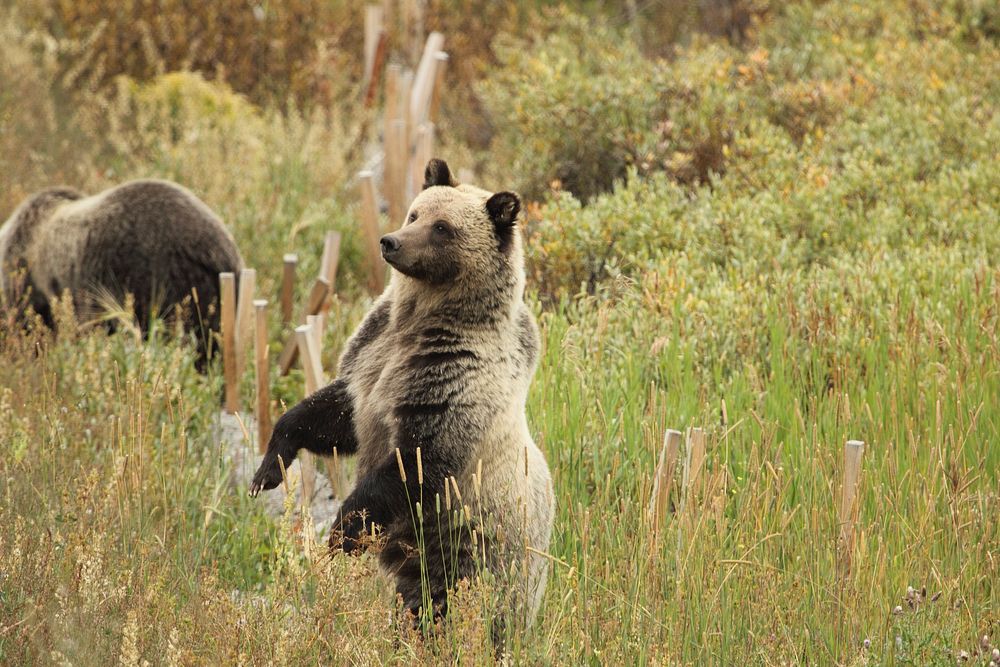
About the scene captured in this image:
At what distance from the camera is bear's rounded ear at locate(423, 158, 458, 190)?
427 centimetres

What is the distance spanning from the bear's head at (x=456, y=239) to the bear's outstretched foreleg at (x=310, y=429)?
1.67 feet

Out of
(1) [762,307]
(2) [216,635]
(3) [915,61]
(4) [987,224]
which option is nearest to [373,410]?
(2) [216,635]

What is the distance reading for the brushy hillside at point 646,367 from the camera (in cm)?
331

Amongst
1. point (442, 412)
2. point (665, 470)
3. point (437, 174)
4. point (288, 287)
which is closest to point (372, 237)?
point (288, 287)

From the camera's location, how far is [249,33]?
13.4m

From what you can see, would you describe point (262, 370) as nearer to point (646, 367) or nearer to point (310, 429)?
point (310, 429)

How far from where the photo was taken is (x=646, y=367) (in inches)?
214

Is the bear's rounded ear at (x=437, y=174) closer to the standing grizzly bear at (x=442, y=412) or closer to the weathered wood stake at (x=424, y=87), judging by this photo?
the standing grizzly bear at (x=442, y=412)

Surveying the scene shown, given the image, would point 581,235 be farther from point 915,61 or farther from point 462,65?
point 462,65

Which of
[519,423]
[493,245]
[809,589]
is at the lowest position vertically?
[809,589]

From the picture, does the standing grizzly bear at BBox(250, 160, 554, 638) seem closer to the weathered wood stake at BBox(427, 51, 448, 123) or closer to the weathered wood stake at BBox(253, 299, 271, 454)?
the weathered wood stake at BBox(253, 299, 271, 454)

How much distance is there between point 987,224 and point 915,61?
145 inches

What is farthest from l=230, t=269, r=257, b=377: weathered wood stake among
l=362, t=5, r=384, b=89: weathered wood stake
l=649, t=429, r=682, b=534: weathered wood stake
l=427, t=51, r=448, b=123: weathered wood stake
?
l=362, t=5, r=384, b=89: weathered wood stake


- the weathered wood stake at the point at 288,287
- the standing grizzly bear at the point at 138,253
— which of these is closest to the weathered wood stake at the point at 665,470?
the weathered wood stake at the point at 288,287
